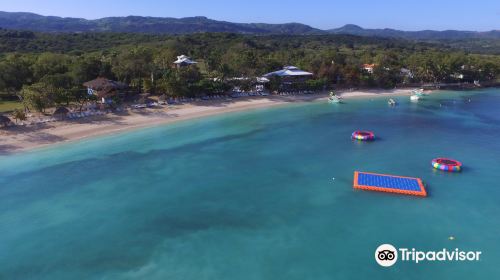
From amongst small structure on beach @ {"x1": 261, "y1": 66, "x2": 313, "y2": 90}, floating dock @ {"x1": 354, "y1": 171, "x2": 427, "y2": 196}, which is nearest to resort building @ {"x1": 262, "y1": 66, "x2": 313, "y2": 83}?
small structure on beach @ {"x1": 261, "y1": 66, "x2": 313, "y2": 90}

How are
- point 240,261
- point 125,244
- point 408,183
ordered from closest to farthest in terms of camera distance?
point 240,261 → point 125,244 → point 408,183

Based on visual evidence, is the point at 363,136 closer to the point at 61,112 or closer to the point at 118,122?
the point at 118,122

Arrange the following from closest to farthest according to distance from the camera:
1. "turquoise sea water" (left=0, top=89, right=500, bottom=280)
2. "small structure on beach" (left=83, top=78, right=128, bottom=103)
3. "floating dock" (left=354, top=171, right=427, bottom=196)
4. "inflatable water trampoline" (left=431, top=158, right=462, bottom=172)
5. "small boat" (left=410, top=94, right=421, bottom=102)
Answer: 1. "turquoise sea water" (left=0, top=89, right=500, bottom=280)
2. "floating dock" (left=354, top=171, right=427, bottom=196)
3. "inflatable water trampoline" (left=431, top=158, right=462, bottom=172)
4. "small structure on beach" (left=83, top=78, right=128, bottom=103)
5. "small boat" (left=410, top=94, right=421, bottom=102)

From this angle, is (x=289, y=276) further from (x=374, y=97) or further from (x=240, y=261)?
(x=374, y=97)

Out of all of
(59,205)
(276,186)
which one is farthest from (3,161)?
(276,186)

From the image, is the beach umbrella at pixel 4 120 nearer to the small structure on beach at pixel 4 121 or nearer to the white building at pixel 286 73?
the small structure on beach at pixel 4 121

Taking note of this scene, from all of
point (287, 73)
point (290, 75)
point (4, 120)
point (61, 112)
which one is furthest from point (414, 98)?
point (4, 120)

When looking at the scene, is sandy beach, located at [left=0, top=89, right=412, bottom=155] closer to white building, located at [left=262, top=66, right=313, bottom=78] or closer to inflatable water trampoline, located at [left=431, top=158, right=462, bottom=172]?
white building, located at [left=262, top=66, right=313, bottom=78]
